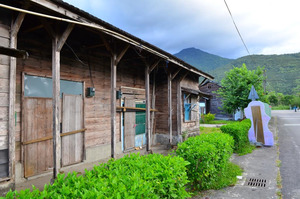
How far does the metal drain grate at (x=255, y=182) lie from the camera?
499 cm

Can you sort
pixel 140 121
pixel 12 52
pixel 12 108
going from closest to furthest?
pixel 12 52, pixel 12 108, pixel 140 121

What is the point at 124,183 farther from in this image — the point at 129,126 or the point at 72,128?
the point at 129,126

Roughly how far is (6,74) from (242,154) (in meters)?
8.76

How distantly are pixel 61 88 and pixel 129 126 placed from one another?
365 cm

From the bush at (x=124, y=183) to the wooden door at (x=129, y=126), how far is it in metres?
5.32

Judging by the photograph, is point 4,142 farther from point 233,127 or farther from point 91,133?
point 233,127

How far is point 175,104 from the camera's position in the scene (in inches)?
426

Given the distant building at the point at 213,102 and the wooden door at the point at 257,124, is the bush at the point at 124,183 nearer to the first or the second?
the wooden door at the point at 257,124

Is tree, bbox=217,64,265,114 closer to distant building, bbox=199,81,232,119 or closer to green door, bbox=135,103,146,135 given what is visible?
distant building, bbox=199,81,232,119

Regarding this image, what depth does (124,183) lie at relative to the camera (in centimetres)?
217

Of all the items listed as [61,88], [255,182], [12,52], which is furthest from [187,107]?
[12,52]

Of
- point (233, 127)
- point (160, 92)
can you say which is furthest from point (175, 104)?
point (233, 127)

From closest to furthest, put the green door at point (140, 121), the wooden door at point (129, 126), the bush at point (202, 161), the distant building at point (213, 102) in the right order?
1. the bush at point (202, 161)
2. the wooden door at point (129, 126)
3. the green door at point (140, 121)
4. the distant building at point (213, 102)

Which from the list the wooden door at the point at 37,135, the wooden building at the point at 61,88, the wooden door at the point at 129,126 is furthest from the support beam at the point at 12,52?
the wooden door at the point at 129,126
